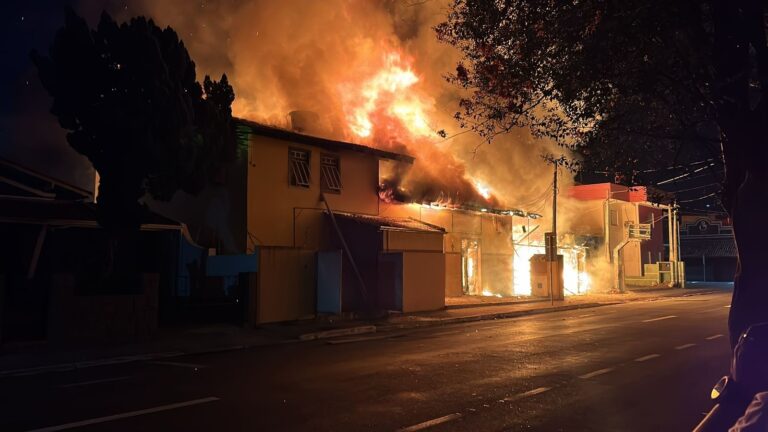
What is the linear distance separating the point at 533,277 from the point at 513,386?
2117 cm

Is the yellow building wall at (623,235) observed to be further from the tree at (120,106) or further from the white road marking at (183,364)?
the white road marking at (183,364)

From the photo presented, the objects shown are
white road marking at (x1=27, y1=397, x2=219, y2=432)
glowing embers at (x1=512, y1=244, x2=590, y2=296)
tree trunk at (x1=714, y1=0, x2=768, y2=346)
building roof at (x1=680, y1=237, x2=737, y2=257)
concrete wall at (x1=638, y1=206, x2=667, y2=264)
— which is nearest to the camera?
tree trunk at (x1=714, y1=0, x2=768, y2=346)

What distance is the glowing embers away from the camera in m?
30.9

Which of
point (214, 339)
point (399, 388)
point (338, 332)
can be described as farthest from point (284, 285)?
point (399, 388)

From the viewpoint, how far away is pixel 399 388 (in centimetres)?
804

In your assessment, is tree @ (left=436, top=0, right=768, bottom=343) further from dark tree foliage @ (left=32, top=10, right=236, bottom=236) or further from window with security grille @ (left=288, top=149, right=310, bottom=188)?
window with security grille @ (left=288, top=149, right=310, bottom=188)

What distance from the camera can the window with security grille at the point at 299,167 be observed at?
69.2 feet

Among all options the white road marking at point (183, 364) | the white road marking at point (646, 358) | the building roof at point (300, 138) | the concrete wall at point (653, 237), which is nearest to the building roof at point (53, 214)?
the building roof at point (300, 138)

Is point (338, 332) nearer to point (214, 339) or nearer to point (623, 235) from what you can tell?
point (214, 339)

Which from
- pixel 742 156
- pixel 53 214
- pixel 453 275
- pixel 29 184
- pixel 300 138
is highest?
pixel 300 138

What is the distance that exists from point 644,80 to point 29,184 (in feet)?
59.3

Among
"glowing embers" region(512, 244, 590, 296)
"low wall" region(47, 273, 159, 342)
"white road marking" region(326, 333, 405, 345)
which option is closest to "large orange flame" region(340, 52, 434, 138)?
"glowing embers" region(512, 244, 590, 296)

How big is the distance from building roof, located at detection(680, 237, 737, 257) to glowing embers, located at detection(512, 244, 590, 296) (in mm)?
24815

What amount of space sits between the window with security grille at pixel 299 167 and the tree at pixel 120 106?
275 inches
